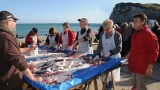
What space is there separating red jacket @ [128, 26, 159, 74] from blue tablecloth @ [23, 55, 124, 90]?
285mm

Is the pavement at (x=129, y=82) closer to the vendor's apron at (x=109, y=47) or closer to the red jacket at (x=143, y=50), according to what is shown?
the vendor's apron at (x=109, y=47)

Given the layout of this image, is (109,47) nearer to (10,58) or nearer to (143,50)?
(143,50)

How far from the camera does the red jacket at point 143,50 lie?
4273mm

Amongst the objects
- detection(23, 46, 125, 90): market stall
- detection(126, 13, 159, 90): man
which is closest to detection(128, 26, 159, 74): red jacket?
detection(126, 13, 159, 90): man

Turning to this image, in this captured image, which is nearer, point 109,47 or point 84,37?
point 109,47

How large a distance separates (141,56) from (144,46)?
0.19 metres

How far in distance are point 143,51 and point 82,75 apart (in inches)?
49.3

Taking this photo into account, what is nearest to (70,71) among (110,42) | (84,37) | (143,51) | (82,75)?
(82,75)

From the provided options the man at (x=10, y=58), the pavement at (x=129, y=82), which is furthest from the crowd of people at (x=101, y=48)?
the pavement at (x=129, y=82)

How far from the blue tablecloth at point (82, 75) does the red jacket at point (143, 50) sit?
0.28 metres

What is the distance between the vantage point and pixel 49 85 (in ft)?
11.3

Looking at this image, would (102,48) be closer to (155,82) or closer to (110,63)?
(110,63)

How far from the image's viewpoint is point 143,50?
4.43 metres

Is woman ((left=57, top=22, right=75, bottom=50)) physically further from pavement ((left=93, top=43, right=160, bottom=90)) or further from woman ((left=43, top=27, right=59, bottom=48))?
pavement ((left=93, top=43, right=160, bottom=90))
